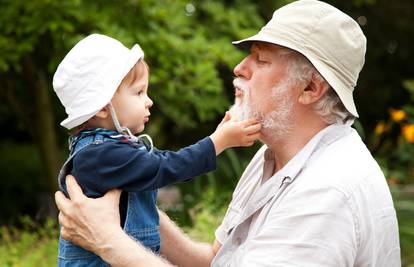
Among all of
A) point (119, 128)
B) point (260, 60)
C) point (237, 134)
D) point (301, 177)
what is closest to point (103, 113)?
point (119, 128)

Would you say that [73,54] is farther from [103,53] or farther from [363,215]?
[363,215]

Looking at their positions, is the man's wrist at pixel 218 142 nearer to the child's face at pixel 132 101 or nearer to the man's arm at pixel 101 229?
the child's face at pixel 132 101

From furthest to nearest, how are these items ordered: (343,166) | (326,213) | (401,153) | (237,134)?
(401,153) < (237,134) < (343,166) < (326,213)

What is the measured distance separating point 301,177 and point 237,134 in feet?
0.98

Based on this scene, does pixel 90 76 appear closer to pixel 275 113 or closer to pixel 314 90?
pixel 275 113

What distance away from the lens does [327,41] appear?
8.48ft

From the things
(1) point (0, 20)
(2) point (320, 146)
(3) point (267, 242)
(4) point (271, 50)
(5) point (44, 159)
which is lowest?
(5) point (44, 159)

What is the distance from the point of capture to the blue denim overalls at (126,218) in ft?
8.57

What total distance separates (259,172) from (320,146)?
407 mm

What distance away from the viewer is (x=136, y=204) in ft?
8.79

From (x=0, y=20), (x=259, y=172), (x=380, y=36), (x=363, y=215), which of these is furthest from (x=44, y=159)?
(x=380, y=36)

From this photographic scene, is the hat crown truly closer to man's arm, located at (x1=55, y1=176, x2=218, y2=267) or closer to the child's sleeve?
the child's sleeve

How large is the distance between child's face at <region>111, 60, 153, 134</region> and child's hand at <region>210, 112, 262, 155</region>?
273 millimetres

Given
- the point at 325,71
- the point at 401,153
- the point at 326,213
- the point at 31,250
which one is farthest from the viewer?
the point at 401,153
